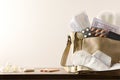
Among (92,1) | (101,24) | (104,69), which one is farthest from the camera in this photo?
(92,1)

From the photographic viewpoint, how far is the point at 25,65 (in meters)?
1.32

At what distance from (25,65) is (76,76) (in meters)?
0.62

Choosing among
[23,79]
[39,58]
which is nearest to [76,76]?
[23,79]

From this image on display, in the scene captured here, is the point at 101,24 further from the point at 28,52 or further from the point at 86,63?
the point at 28,52

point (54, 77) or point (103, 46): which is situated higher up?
point (103, 46)

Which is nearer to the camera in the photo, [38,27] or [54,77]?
[54,77]

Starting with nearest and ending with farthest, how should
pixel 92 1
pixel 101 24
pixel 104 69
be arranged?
pixel 104 69 < pixel 101 24 < pixel 92 1

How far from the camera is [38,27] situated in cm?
134

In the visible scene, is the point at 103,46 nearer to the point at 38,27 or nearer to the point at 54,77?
the point at 54,77

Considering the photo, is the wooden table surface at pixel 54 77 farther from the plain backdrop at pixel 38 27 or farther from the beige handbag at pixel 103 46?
the plain backdrop at pixel 38 27

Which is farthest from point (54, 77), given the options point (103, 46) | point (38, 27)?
point (38, 27)

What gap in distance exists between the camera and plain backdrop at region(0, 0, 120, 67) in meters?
1.31

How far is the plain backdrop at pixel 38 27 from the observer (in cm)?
131

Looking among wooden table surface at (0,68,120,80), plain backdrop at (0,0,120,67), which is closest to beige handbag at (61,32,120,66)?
wooden table surface at (0,68,120,80)
